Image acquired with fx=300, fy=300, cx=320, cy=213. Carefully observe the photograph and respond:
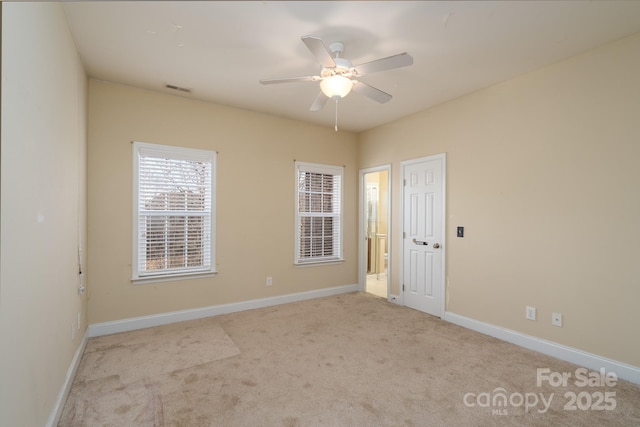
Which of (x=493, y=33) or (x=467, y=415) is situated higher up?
(x=493, y=33)

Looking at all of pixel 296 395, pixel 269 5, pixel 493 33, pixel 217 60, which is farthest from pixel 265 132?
pixel 296 395

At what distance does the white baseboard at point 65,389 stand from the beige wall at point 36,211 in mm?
59

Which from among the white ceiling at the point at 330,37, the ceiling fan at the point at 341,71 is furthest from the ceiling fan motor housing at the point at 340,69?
the white ceiling at the point at 330,37

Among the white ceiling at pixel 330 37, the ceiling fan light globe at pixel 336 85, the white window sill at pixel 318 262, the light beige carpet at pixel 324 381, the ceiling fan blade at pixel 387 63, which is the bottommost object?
the light beige carpet at pixel 324 381

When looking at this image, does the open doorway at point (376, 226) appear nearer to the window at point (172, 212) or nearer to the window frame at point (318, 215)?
the window frame at point (318, 215)

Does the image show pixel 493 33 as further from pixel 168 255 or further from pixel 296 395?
pixel 168 255

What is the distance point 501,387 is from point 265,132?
3936 millimetres

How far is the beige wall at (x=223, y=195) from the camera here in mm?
3312

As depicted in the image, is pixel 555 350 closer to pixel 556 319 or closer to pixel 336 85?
pixel 556 319

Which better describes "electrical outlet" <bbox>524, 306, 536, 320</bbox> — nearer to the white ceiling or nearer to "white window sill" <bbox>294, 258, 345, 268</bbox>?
the white ceiling

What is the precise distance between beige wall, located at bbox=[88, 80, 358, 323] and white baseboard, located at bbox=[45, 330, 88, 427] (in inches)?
26.1

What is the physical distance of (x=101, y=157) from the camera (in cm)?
330

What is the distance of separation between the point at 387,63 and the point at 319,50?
53 cm

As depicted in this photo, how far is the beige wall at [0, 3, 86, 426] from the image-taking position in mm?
1277
